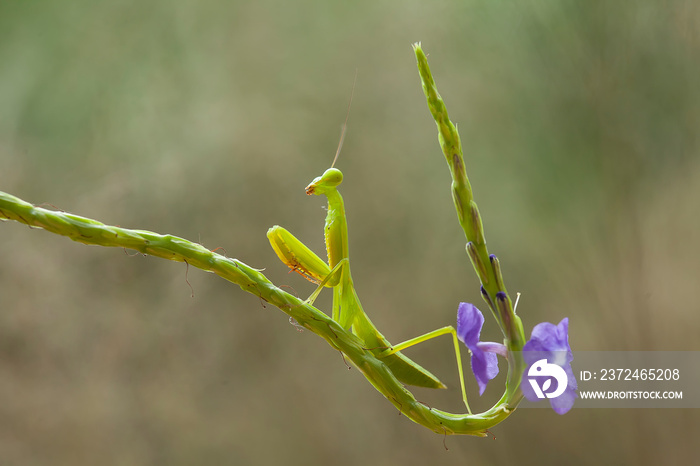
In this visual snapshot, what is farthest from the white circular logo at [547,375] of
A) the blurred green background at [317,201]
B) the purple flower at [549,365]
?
the blurred green background at [317,201]

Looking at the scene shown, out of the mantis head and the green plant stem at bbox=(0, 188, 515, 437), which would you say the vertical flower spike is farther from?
the mantis head

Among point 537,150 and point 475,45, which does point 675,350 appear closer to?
point 537,150

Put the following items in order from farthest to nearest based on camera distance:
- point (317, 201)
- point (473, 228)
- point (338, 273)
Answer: point (317, 201) < point (338, 273) < point (473, 228)

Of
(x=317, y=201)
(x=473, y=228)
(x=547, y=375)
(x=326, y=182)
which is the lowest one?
(x=547, y=375)

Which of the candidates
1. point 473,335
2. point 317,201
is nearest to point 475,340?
point 473,335

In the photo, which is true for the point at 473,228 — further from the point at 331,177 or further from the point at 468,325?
A: the point at 331,177

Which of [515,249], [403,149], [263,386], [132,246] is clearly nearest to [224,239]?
[263,386]

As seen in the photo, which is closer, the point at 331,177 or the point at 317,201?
the point at 331,177

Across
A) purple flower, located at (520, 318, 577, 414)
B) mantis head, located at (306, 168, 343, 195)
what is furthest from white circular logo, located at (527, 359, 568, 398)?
mantis head, located at (306, 168, 343, 195)
